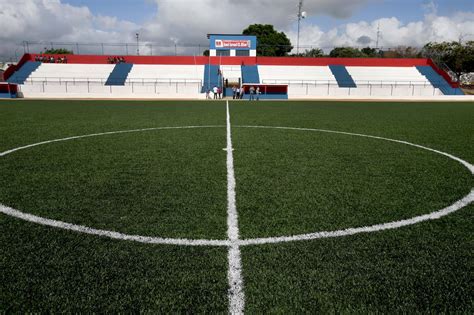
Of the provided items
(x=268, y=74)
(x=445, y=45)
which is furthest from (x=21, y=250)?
(x=445, y=45)

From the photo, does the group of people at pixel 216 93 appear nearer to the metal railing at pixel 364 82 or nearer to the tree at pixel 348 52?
the metal railing at pixel 364 82

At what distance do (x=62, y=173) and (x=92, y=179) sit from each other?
686 mm

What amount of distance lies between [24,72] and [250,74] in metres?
29.6

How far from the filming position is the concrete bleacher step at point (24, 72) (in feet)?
144

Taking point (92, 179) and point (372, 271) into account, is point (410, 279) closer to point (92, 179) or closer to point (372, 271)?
point (372, 271)

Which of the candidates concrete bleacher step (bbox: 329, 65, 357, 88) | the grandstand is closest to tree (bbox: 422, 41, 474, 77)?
the grandstand

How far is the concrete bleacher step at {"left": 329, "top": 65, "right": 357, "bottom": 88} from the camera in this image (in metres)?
45.4

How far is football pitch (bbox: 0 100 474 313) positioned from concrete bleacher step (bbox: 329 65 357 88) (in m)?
40.7

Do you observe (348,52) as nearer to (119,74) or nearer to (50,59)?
(119,74)

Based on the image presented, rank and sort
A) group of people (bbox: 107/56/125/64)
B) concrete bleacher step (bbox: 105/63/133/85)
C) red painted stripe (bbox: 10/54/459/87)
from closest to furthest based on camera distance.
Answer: concrete bleacher step (bbox: 105/63/133/85), red painted stripe (bbox: 10/54/459/87), group of people (bbox: 107/56/125/64)

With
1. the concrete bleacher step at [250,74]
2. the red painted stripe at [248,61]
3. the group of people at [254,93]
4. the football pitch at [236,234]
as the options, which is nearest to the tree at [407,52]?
the red painted stripe at [248,61]

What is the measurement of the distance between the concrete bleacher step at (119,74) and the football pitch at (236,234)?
39912mm

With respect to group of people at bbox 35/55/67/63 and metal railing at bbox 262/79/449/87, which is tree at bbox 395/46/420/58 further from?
group of people at bbox 35/55/67/63

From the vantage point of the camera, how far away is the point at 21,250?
10.3ft
